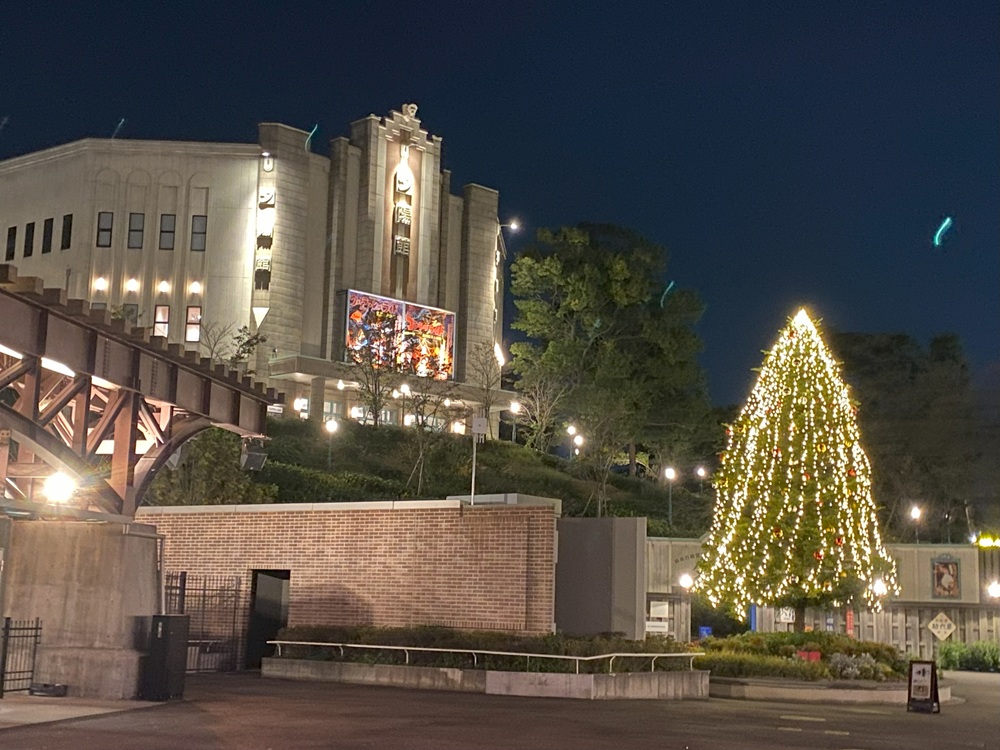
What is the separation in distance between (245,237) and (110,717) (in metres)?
49.4

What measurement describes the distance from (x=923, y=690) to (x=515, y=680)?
7.57 meters

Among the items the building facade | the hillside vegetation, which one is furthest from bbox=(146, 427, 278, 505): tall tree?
the building facade

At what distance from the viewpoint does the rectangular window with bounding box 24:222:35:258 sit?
67562mm

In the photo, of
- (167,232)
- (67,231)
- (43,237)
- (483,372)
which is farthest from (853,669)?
(43,237)

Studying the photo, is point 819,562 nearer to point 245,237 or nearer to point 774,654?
point 774,654

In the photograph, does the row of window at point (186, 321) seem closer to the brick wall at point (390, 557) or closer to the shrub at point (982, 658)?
the brick wall at point (390, 557)

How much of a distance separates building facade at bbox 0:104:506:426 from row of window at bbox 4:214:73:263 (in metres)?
0.10

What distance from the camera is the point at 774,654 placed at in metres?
29.5

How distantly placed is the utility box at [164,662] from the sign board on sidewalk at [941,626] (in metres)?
27.1

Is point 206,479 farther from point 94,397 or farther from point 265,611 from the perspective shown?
point 94,397

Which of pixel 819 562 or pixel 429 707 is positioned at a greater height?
pixel 819 562

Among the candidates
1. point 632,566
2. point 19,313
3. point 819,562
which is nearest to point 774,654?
point 819,562

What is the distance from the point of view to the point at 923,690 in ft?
75.7

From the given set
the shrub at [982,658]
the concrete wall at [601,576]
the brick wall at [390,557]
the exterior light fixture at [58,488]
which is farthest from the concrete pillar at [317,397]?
the exterior light fixture at [58,488]
